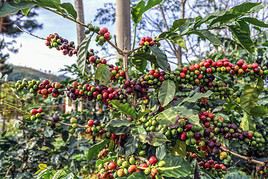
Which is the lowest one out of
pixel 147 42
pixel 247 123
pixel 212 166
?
pixel 212 166

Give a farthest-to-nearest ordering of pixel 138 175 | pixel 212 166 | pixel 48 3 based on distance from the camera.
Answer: pixel 212 166 → pixel 48 3 → pixel 138 175

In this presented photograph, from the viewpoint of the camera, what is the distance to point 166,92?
0.80m

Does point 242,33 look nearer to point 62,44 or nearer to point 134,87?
point 134,87

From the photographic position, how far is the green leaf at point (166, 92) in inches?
31.4

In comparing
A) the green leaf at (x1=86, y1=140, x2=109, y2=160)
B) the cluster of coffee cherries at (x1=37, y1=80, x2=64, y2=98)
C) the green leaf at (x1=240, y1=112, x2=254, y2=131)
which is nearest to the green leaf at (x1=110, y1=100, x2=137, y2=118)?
the green leaf at (x1=86, y1=140, x2=109, y2=160)

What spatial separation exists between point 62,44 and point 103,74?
0.15m

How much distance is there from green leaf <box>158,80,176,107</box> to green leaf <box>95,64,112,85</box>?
13 centimetres

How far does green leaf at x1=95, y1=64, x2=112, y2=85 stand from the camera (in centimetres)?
82

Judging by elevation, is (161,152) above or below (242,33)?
below

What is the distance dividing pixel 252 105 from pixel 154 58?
0.29m

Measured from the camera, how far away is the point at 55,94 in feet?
2.87

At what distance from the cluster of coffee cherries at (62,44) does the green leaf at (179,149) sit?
352mm

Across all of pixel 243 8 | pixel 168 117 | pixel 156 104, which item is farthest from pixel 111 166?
pixel 243 8

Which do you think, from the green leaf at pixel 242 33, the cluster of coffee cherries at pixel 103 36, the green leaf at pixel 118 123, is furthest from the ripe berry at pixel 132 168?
the green leaf at pixel 242 33
